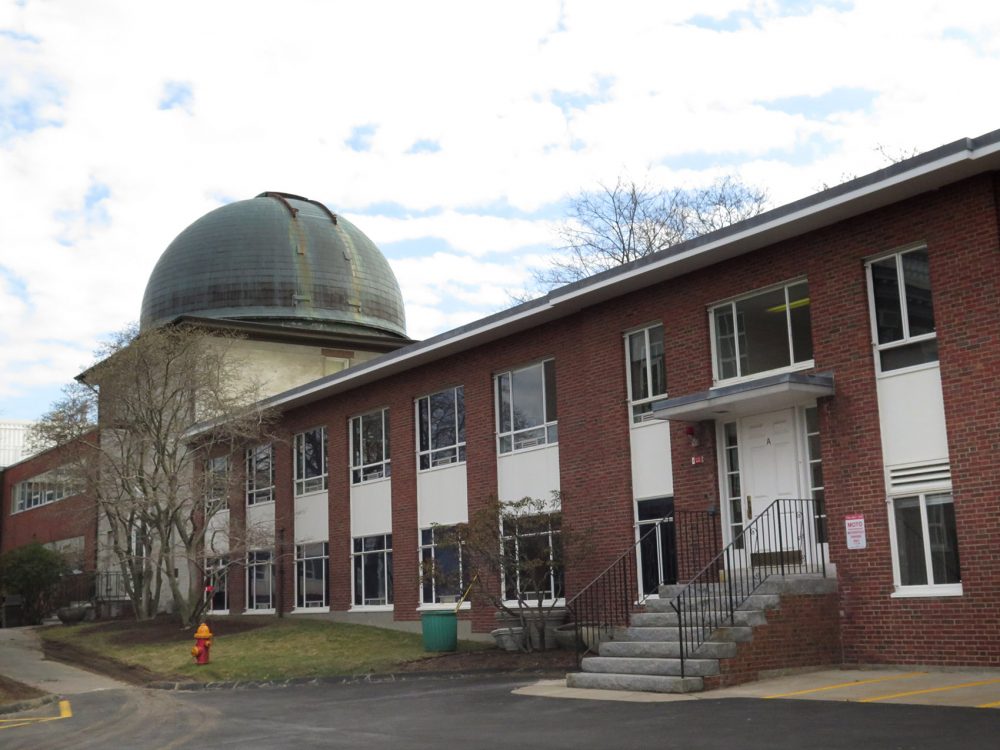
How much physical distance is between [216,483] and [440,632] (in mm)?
11382

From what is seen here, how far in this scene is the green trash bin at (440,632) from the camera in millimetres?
21625

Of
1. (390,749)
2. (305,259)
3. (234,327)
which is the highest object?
(305,259)

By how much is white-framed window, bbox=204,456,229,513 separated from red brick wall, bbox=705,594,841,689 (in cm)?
1770

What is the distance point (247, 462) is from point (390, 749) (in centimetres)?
2397

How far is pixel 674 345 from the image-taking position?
19594 mm

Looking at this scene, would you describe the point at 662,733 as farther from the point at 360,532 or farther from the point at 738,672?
Result: the point at 360,532

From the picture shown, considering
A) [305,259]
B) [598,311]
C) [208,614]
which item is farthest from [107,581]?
[598,311]

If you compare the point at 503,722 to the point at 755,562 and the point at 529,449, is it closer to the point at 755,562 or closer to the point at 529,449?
the point at 755,562

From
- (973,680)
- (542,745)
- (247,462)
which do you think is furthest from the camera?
(247,462)

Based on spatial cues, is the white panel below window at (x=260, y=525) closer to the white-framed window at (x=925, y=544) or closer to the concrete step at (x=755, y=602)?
the concrete step at (x=755, y=602)

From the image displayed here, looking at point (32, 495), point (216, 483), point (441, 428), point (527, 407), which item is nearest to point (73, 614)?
point (216, 483)

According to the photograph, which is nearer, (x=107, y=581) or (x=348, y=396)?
(x=348, y=396)

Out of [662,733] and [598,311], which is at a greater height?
[598,311]

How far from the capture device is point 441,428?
2605 centimetres
